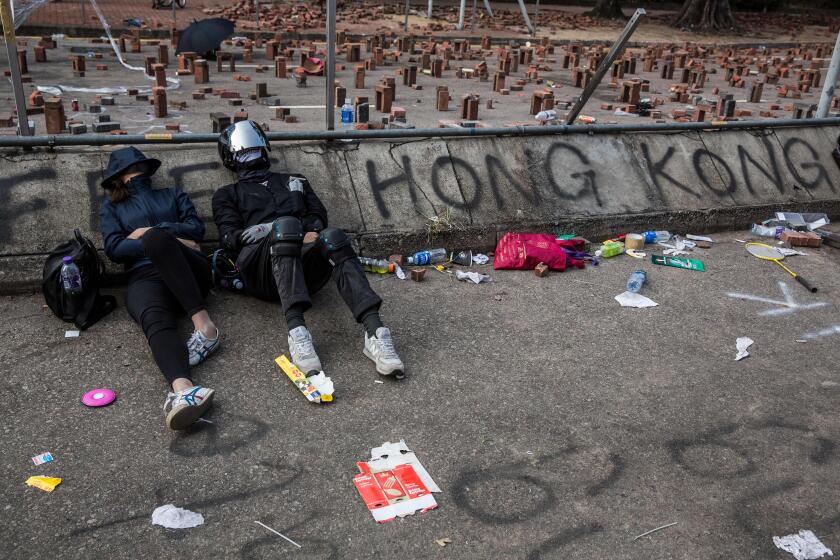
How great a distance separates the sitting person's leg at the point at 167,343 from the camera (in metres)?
3.66

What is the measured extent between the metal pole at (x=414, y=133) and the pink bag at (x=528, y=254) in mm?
1043

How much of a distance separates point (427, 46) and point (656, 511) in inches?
585

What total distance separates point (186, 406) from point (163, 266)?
1.09m

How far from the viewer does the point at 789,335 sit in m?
5.07

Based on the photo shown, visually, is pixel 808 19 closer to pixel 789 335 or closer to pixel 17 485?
pixel 789 335

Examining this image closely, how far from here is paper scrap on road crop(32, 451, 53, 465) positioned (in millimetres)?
3420

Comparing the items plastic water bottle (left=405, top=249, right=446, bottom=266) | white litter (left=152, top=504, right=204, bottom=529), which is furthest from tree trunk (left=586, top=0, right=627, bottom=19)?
white litter (left=152, top=504, right=204, bottom=529)

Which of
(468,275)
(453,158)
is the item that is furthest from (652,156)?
(468,275)

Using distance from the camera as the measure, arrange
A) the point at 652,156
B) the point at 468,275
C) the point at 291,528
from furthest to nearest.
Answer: the point at 652,156, the point at 468,275, the point at 291,528

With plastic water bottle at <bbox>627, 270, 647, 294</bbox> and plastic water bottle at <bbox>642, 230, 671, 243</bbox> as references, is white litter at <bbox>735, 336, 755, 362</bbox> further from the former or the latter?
plastic water bottle at <bbox>642, 230, 671, 243</bbox>

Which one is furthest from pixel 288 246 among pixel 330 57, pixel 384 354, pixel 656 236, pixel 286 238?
pixel 656 236

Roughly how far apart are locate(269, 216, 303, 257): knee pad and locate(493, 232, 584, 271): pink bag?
1.97 meters

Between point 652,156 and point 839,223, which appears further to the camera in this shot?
point 839,223

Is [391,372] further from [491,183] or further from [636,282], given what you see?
[491,183]
